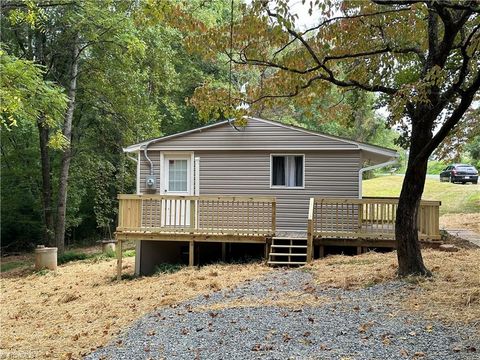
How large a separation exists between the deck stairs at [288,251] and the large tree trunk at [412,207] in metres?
2.91

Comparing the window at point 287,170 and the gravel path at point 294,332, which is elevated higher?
the window at point 287,170

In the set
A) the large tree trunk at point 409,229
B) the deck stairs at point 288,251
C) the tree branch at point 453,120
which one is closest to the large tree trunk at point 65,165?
the deck stairs at point 288,251

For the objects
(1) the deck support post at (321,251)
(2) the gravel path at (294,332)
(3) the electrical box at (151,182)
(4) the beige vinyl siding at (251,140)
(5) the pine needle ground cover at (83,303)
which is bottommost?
(5) the pine needle ground cover at (83,303)

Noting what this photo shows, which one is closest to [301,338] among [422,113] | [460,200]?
[422,113]

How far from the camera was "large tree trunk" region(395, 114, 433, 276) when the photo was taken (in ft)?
22.3

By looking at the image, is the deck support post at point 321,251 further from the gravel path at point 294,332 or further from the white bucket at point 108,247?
the white bucket at point 108,247

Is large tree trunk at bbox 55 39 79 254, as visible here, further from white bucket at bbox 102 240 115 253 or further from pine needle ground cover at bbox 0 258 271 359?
pine needle ground cover at bbox 0 258 271 359

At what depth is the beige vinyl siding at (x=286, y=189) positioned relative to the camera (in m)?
11.8

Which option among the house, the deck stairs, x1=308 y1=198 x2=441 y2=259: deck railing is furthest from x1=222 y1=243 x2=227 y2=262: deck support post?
x1=308 y1=198 x2=441 y2=259: deck railing

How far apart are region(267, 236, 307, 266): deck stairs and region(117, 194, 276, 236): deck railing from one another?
371 mm

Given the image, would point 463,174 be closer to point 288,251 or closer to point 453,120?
point 288,251

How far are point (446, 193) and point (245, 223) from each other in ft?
66.6

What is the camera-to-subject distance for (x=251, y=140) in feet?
39.5

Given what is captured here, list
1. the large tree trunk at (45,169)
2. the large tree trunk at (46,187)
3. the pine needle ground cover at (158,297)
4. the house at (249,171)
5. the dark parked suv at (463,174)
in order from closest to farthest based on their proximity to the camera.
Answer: the pine needle ground cover at (158,297), the house at (249,171), the large tree trunk at (45,169), the large tree trunk at (46,187), the dark parked suv at (463,174)
